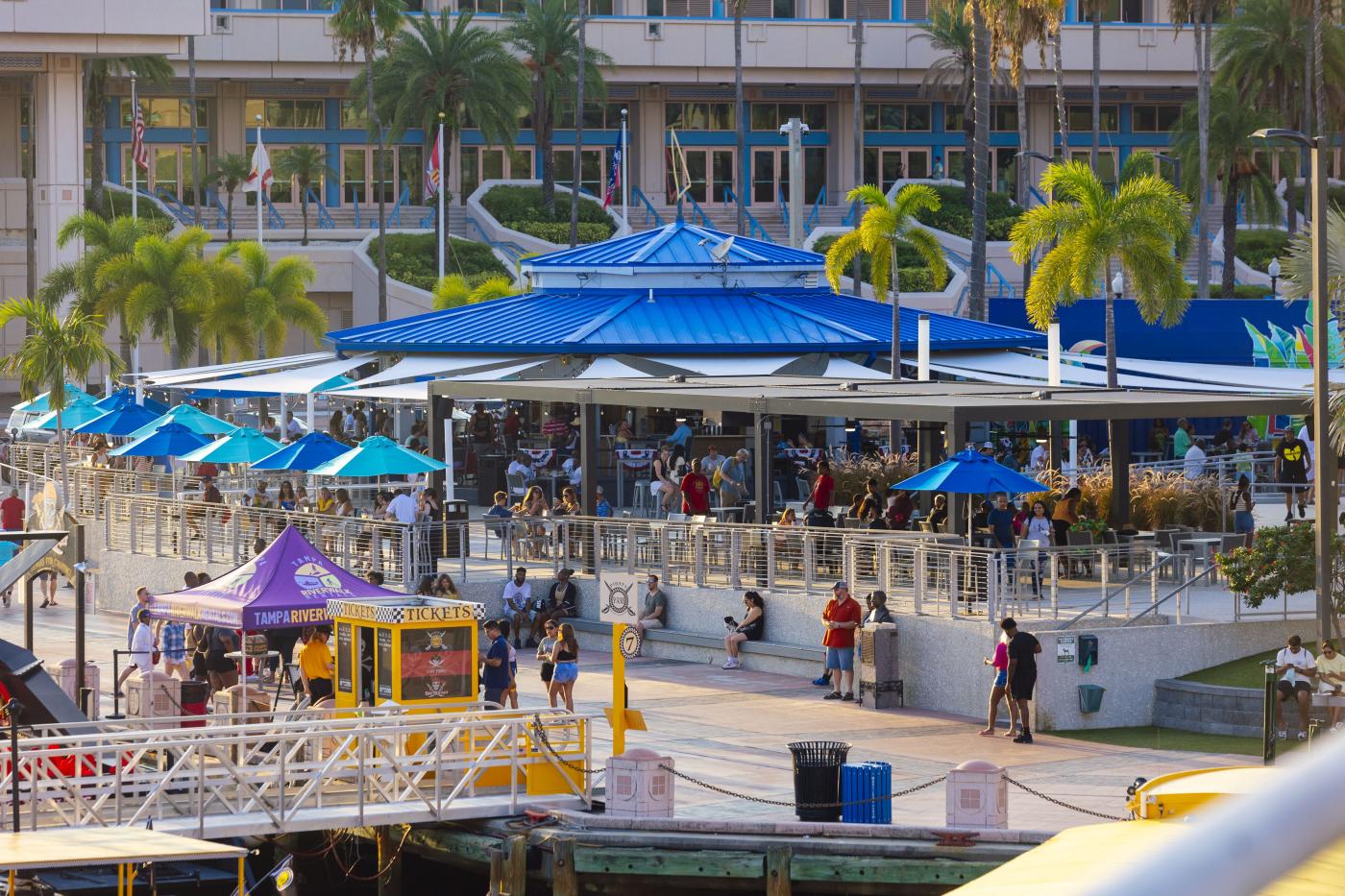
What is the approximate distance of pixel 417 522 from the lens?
103 feet

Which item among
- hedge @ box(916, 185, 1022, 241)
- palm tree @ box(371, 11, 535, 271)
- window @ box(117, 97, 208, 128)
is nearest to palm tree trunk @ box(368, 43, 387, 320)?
palm tree @ box(371, 11, 535, 271)

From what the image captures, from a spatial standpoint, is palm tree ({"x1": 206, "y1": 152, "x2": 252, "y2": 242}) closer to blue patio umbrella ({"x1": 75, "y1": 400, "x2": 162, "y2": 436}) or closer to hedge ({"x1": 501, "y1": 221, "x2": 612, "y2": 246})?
hedge ({"x1": 501, "y1": 221, "x2": 612, "y2": 246})

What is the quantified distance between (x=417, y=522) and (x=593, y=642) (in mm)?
3352

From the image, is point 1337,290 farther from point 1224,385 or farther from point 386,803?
point 1224,385

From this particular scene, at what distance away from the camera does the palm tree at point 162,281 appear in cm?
5350

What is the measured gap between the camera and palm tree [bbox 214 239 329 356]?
5431 cm

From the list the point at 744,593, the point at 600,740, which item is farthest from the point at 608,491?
the point at 600,740

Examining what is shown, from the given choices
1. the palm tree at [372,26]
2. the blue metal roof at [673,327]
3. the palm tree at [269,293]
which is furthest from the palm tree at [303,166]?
the blue metal roof at [673,327]

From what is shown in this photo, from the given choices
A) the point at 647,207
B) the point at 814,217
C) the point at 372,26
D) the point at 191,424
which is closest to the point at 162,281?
the point at 191,424

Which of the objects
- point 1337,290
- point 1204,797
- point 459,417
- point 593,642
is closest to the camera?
point 1204,797

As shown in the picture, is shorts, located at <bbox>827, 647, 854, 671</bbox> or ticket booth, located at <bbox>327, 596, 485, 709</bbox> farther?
shorts, located at <bbox>827, 647, 854, 671</bbox>

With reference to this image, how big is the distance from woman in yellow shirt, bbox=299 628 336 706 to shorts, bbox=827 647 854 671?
6275 mm

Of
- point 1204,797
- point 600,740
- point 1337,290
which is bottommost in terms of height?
point 600,740

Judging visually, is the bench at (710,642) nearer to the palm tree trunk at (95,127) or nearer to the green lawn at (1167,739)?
the green lawn at (1167,739)
